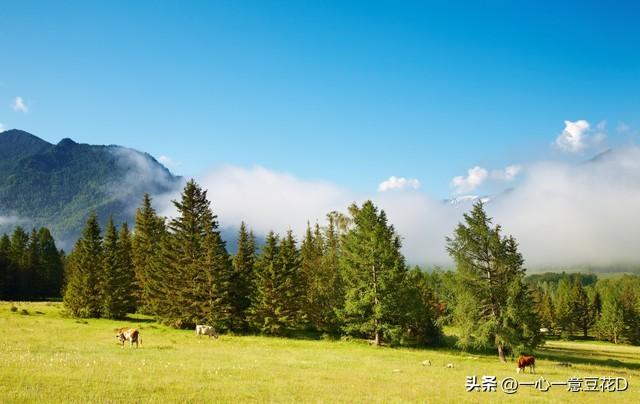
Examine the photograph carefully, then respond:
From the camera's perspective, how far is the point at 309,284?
2598 inches

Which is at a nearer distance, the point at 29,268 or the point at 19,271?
the point at 19,271

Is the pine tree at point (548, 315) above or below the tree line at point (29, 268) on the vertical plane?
below

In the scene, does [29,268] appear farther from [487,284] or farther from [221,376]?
[487,284]

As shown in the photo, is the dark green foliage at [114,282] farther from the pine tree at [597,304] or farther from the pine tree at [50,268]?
the pine tree at [597,304]

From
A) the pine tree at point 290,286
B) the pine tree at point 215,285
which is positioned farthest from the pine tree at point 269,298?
the pine tree at point 215,285

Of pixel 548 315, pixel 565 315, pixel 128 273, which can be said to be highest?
pixel 128 273

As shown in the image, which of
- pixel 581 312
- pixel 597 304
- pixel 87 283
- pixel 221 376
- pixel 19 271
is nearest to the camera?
pixel 221 376

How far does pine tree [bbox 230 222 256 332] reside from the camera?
57.2 meters

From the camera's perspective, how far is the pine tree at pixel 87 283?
60500 millimetres

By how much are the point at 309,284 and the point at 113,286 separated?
88.8 ft

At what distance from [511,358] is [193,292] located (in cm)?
3635

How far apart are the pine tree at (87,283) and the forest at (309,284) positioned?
136 millimetres

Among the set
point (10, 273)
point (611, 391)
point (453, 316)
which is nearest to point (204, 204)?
point (453, 316)

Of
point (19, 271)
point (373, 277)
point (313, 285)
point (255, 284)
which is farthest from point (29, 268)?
point (373, 277)
